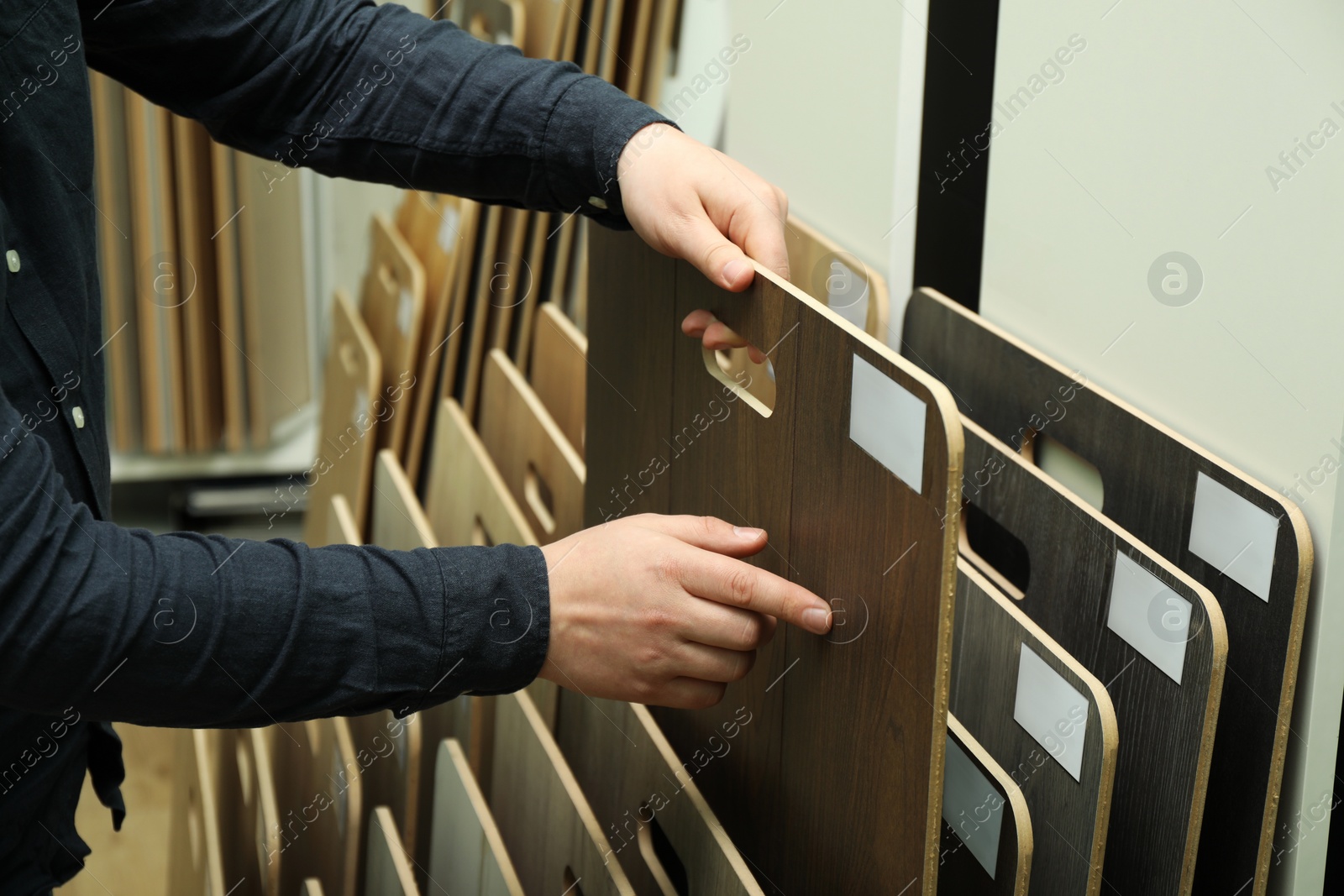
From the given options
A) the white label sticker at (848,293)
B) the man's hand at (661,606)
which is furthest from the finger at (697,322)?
the white label sticker at (848,293)

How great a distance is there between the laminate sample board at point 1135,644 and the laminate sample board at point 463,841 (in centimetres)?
43

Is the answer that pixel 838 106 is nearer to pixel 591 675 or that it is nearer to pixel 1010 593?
pixel 1010 593

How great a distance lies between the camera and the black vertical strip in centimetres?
99

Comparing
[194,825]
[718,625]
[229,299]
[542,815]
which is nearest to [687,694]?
[718,625]

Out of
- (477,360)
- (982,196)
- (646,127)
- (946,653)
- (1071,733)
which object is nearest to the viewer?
(946,653)

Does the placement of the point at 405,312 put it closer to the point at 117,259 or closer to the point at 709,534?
the point at 117,259

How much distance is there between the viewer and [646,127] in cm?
90

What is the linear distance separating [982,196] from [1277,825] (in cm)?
52

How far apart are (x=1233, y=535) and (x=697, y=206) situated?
406 mm

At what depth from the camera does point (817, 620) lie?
69 cm

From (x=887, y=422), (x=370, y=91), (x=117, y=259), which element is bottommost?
(x=117, y=259)

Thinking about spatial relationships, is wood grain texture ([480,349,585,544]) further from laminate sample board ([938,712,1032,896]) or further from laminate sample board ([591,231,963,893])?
laminate sample board ([938,712,1032,896])

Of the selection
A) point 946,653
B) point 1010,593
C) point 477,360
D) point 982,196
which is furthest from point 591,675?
point 477,360

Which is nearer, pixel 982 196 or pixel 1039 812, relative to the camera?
pixel 1039 812
